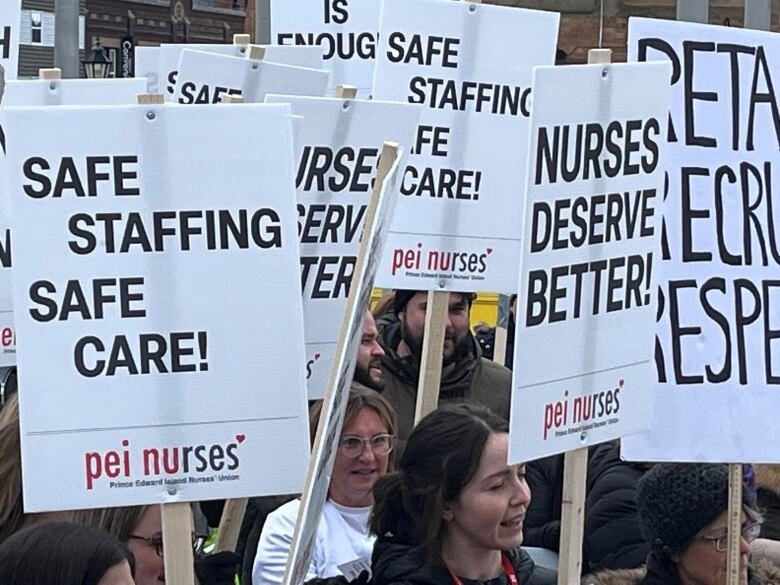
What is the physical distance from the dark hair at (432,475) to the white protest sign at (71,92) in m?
2.25

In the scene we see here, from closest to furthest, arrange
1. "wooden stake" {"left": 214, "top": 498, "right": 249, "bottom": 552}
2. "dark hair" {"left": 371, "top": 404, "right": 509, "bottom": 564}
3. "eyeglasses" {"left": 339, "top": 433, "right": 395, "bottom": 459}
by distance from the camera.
A: 1. "dark hair" {"left": 371, "top": 404, "right": 509, "bottom": 564}
2. "eyeglasses" {"left": 339, "top": 433, "right": 395, "bottom": 459}
3. "wooden stake" {"left": 214, "top": 498, "right": 249, "bottom": 552}

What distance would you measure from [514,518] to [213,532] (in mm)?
2669

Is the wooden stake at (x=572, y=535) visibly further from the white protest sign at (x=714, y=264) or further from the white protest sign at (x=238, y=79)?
the white protest sign at (x=238, y=79)

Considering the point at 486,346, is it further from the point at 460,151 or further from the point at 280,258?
the point at 280,258

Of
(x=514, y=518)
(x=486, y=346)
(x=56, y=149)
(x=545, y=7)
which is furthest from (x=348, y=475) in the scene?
(x=545, y=7)

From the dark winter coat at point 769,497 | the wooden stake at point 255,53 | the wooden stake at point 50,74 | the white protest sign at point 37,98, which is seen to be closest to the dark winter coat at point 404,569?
the dark winter coat at point 769,497

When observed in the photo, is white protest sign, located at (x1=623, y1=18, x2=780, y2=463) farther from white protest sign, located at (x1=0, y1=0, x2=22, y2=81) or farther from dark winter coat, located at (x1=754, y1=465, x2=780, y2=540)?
white protest sign, located at (x1=0, y1=0, x2=22, y2=81)

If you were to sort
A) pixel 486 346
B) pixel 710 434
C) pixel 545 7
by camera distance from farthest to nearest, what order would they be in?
pixel 545 7 < pixel 486 346 < pixel 710 434

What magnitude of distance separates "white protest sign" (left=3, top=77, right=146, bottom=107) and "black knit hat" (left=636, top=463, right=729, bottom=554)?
2.46 metres

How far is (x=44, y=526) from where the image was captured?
11.4 ft

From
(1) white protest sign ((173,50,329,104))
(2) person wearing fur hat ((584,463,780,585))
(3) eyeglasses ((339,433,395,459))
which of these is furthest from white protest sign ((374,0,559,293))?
(2) person wearing fur hat ((584,463,780,585))

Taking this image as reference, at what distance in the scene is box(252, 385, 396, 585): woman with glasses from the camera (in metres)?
4.89

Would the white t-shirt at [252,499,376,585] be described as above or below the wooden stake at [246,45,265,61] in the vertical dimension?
below

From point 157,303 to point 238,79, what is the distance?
2.48m
